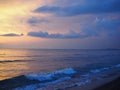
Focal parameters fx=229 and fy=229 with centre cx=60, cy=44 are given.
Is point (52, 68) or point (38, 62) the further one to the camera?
point (38, 62)

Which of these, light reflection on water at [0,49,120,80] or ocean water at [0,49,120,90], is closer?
ocean water at [0,49,120,90]

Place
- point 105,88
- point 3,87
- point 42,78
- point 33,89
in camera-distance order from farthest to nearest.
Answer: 1. point 42,78
2. point 3,87
3. point 33,89
4. point 105,88

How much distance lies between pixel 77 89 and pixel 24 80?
25.7 feet

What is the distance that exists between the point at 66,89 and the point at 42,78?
8323mm

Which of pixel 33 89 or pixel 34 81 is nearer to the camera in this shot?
pixel 33 89

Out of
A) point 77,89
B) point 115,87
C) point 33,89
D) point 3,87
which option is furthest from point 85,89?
point 3,87

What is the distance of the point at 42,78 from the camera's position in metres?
21.9

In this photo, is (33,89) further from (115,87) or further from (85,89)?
(115,87)

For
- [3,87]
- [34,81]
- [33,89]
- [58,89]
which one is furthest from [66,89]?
[34,81]

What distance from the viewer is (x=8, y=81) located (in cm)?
1923

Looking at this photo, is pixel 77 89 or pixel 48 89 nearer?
pixel 77 89

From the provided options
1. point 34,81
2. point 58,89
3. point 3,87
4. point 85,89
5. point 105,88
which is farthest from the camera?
point 34,81

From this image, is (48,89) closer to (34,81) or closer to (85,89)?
(85,89)

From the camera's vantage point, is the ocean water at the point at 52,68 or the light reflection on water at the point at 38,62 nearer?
the ocean water at the point at 52,68
